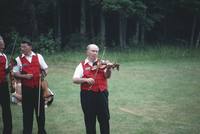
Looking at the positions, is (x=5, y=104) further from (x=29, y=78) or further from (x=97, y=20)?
(x=97, y=20)

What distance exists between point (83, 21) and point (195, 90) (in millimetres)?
20344

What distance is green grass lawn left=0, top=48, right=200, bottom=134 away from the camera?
9.20 meters

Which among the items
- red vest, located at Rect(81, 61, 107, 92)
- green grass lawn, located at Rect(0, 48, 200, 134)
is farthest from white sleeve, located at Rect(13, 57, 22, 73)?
green grass lawn, located at Rect(0, 48, 200, 134)

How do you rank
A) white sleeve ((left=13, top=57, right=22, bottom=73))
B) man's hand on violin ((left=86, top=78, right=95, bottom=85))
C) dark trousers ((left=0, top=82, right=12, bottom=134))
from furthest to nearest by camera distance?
dark trousers ((left=0, top=82, right=12, bottom=134)) < white sleeve ((left=13, top=57, right=22, bottom=73)) < man's hand on violin ((left=86, top=78, right=95, bottom=85))

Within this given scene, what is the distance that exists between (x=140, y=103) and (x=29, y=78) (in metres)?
5.01

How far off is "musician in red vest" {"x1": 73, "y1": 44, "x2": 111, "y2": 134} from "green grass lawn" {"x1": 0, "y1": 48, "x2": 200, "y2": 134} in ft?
6.05

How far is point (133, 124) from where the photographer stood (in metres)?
9.42

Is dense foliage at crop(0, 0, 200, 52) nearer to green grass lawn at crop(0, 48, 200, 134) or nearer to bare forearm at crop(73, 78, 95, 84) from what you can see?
green grass lawn at crop(0, 48, 200, 134)

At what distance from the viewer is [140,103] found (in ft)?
38.7

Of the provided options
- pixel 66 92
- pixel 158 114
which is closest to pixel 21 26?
pixel 66 92

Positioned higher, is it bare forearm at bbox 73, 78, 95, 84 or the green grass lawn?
bare forearm at bbox 73, 78, 95, 84

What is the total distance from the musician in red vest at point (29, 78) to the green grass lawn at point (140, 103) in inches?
47.8

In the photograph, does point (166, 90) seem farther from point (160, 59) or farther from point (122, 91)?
point (160, 59)

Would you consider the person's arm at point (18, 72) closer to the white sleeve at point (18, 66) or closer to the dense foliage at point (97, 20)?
the white sleeve at point (18, 66)
